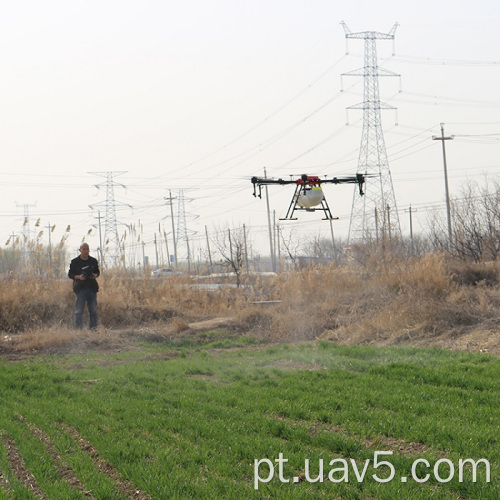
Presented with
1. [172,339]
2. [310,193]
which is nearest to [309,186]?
[310,193]

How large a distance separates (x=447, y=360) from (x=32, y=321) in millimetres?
11817

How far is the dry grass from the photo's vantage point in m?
15.8

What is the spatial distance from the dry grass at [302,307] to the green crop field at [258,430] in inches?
129

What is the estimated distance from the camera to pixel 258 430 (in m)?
7.57

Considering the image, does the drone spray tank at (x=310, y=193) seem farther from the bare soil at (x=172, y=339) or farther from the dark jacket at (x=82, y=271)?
the dark jacket at (x=82, y=271)

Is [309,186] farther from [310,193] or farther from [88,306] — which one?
[88,306]

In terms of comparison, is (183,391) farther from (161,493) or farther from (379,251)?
(379,251)

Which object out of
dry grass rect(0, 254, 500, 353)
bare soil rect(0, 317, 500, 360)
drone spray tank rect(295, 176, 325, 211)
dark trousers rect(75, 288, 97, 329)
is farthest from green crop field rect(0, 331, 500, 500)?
dark trousers rect(75, 288, 97, 329)

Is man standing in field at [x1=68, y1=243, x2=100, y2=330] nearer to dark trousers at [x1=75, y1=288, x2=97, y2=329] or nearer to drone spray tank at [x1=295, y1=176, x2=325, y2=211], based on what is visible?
dark trousers at [x1=75, y1=288, x2=97, y2=329]

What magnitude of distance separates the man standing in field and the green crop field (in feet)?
17.3

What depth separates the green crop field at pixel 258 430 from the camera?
5801 millimetres

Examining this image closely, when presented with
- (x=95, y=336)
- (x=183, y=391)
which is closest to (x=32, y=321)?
(x=95, y=336)

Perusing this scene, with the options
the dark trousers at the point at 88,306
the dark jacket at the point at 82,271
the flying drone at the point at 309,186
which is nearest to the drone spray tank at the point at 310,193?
the flying drone at the point at 309,186

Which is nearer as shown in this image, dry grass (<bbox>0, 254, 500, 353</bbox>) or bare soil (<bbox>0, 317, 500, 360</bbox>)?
bare soil (<bbox>0, 317, 500, 360</bbox>)
